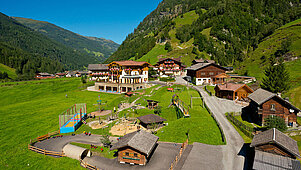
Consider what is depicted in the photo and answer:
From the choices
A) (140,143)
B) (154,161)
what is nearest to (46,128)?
(140,143)

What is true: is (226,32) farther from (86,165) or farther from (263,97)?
(86,165)

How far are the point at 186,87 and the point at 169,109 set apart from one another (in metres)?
22.1

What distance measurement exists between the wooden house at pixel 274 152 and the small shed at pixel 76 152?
22.2 metres

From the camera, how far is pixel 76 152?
24.7m

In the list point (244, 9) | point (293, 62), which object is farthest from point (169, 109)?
point (244, 9)

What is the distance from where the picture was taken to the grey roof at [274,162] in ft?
56.6

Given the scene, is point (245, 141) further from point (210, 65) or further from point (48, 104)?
point (48, 104)

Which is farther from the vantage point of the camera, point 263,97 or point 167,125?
point 167,125

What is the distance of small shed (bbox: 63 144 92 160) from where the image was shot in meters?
24.3

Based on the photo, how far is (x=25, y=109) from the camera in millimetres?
54219

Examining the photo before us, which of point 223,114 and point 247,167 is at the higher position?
point 223,114

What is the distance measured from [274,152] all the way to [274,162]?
216 cm

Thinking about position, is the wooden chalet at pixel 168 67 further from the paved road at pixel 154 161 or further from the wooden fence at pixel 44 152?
the wooden fence at pixel 44 152

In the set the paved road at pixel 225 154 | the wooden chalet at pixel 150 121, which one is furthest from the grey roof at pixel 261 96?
the wooden chalet at pixel 150 121
